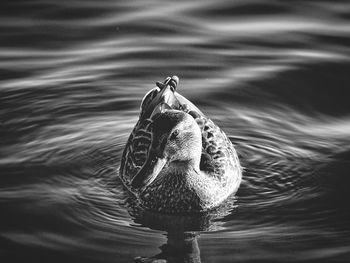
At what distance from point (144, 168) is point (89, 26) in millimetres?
6065

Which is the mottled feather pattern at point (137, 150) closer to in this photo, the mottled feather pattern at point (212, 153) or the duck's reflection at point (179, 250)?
the mottled feather pattern at point (212, 153)

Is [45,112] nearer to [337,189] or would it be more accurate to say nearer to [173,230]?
[173,230]

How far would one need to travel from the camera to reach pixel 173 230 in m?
7.66

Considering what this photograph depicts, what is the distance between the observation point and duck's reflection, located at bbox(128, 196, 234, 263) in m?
7.09

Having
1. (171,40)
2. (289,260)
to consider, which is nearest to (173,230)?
(289,260)

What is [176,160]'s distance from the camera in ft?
25.9

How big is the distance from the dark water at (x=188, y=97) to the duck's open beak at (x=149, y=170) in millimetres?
446

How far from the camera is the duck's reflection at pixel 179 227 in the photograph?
7.09 meters

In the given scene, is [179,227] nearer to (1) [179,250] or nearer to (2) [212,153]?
(1) [179,250]

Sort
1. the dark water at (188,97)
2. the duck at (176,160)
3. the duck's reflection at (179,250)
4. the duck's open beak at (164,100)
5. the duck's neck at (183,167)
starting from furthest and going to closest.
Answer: the duck's open beak at (164,100), the duck's neck at (183,167), the duck at (176,160), the dark water at (188,97), the duck's reflection at (179,250)

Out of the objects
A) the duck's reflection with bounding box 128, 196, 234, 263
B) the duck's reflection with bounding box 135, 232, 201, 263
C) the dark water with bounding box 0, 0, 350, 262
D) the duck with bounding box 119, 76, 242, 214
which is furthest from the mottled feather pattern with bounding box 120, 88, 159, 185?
the duck's reflection with bounding box 135, 232, 201, 263

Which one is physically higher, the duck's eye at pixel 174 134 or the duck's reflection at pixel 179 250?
the duck's eye at pixel 174 134

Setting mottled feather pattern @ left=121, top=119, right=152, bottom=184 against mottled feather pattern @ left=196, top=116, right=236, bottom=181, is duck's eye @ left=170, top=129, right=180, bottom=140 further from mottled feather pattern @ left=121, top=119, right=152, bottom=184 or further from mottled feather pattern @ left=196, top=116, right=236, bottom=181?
mottled feather pattern @ left=196, top=116, right=236, bottom=181

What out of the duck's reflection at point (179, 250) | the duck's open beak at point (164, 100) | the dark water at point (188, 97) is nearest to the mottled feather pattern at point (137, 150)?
the duck's open beak at point (164, 100)
